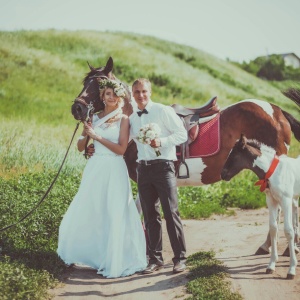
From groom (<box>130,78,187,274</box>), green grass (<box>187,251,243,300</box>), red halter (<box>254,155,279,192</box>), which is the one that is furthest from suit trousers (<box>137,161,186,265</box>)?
red halter (<box>254,155,279,192</box>)

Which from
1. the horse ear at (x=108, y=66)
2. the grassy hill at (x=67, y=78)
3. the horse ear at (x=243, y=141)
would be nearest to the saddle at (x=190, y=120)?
the horse ear at (x=108, y=66)

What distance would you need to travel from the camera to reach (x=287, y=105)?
3203cm

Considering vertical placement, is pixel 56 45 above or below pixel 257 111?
above

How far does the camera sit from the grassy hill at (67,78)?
562 inches

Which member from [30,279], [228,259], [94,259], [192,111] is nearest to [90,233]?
[94,259]

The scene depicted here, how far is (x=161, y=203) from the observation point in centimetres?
606

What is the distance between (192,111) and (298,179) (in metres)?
2.31

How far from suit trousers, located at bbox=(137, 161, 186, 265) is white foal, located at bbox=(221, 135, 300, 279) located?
0.76 m

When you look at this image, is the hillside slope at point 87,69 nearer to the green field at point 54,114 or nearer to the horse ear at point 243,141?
the green field at point 54,114

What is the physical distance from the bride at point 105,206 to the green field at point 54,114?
19.0 inches

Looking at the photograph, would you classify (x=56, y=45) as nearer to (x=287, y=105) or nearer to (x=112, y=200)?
(x=287, y=105)

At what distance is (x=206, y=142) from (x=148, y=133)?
228cm

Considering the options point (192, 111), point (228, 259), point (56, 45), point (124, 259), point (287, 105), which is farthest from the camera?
point (287, 105)

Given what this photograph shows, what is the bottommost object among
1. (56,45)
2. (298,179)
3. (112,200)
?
(112,200)
